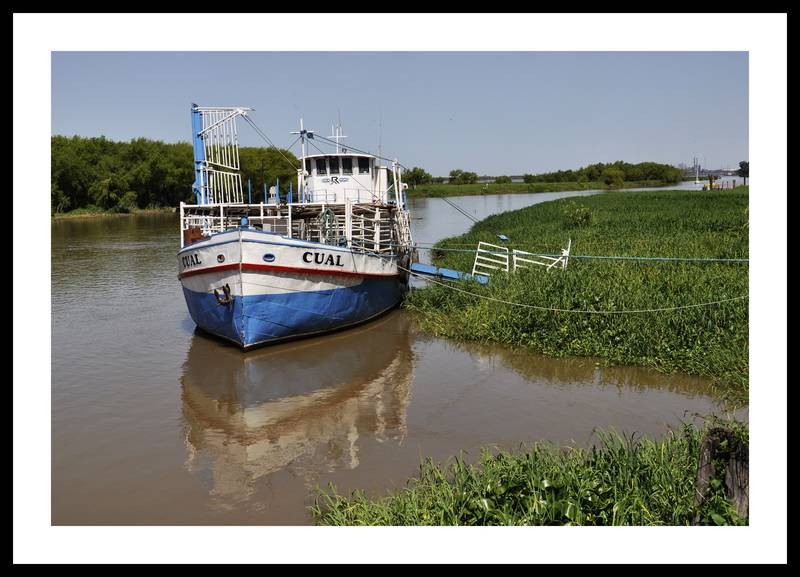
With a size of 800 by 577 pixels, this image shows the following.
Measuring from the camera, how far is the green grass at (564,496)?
5.09 m

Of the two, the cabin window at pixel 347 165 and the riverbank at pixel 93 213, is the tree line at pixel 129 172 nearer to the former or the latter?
the riverbank at pixel 93 213

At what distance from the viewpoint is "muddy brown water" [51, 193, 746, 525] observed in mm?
7004

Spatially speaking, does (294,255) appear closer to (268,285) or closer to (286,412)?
(268,285)

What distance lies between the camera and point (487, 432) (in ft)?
27.8

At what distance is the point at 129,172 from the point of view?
59.5m

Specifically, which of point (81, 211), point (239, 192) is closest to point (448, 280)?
point (239, 192)

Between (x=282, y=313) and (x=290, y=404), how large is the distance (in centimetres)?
318

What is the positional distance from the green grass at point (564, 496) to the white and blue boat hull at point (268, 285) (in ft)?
21.2

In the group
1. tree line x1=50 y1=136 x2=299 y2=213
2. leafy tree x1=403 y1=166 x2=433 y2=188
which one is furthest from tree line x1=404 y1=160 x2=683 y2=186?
tree line x1=50 y1=136 x2=299 y2=213

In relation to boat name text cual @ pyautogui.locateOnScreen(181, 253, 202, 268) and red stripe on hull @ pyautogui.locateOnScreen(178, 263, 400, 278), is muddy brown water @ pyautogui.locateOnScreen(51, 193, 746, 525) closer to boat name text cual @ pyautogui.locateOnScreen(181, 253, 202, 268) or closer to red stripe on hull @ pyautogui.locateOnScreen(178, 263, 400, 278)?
red stripe on hull @ pyautogui.locateOnScreen(178, 263, 400, 278)

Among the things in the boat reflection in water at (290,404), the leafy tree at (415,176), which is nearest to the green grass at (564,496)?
the boat reflection in water at (290,404)

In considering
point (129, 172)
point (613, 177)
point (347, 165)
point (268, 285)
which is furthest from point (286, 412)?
point (613, 177)

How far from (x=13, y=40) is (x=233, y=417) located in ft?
19.6

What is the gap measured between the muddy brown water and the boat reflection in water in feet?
0.10
